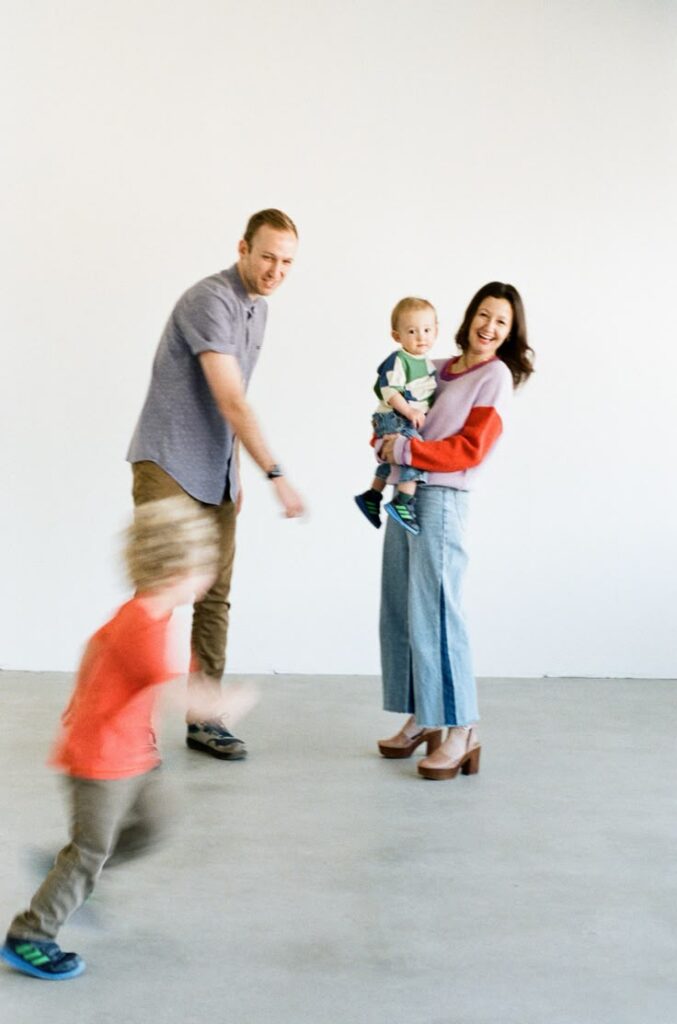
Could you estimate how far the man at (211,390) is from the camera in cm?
308

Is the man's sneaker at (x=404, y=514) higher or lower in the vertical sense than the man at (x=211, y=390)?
lower

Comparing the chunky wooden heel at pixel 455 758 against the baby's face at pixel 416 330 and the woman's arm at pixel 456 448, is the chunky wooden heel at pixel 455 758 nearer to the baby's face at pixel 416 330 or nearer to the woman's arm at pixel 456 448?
the woman's arm at pixel 456 448

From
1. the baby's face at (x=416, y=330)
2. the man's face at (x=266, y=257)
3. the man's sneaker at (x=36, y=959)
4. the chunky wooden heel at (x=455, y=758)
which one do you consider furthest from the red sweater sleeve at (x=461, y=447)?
the man's sneaker at (x=36, y=959)

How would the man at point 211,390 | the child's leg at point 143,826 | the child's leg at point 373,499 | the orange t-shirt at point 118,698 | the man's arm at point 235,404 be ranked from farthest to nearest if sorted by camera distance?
the child's leg at point 373,499, the man at point 211,390, the man's arm at point 235,404, the child's leg at point 143,826, the orange t-shirt at point 118,698

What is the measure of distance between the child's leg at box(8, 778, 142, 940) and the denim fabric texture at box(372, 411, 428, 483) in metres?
1.47

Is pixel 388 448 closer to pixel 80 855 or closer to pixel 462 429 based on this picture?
pixel 462 429

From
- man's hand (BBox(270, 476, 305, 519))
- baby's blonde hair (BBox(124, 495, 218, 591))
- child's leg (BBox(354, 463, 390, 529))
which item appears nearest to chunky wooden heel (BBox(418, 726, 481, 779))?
child's leg (BBox(354, 463, 390, 529))

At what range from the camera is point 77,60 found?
434cm

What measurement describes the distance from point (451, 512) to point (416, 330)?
468mm

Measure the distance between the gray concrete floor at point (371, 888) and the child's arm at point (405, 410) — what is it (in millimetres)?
898

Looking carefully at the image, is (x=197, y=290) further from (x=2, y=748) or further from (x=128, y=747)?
(x=128, y=747)

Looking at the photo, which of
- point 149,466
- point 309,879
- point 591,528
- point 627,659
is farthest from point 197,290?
point 627,659

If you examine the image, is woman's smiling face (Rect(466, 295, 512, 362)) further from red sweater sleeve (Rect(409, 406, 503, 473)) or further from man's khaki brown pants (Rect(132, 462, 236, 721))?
man's khaki brown pants (Rect(132, 462, 236, 721))

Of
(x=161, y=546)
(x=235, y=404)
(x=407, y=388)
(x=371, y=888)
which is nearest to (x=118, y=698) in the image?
(x=161, y=546)
